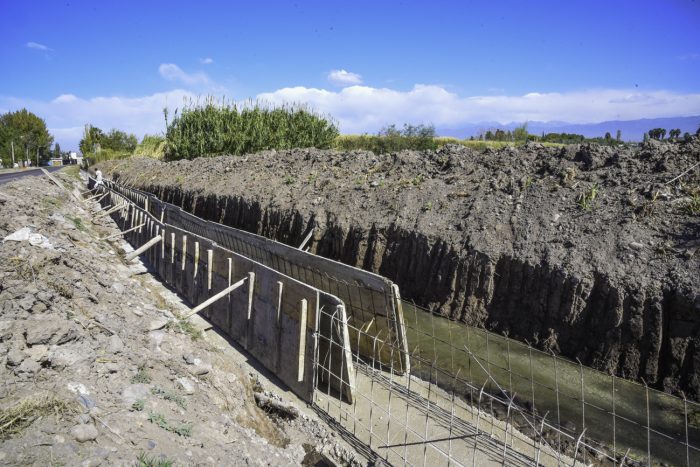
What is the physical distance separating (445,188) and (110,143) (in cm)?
6158

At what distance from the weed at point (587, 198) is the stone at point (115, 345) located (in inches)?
310

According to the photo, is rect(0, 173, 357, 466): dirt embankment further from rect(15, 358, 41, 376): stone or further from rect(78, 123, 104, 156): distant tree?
rect(78, 123, 104, 156): distant tree

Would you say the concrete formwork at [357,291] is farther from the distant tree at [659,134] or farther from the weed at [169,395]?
the distant tree at [659,134]

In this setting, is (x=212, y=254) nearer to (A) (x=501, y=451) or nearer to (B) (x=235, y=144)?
(A) (x=501, y=451)

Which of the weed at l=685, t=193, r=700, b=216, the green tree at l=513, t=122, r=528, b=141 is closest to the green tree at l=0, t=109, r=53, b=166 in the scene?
the green tree at l=513, t=122, r=528, b=141

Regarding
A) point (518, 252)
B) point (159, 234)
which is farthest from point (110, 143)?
point (518, 252)

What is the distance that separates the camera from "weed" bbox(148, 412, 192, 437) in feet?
12.5

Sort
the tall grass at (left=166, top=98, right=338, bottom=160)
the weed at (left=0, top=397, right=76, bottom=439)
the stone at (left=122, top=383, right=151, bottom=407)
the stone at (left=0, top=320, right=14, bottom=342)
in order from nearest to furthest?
the weed at (left=0, top=397, right=76, bottom=439) → the stone at (left=122, top=383, right=151, bottom=407) → the stone at (left=0, top=320, right=14, bottom=342) → the tall grass at (left=166, top=98, right=338, bottom=160)

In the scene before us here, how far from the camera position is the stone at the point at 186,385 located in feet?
14.9

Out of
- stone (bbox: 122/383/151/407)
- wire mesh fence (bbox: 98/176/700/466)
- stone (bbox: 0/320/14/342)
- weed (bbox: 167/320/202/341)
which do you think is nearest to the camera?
stone (bbox: 122/383/151/407)

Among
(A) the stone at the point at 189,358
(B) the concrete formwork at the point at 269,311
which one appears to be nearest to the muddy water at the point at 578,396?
(B) the concrete formwork at the point at 269,311

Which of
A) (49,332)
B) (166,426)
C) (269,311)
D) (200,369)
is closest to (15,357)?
(49,332)

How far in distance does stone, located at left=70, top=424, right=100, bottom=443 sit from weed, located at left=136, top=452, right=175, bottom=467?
1.23 ft

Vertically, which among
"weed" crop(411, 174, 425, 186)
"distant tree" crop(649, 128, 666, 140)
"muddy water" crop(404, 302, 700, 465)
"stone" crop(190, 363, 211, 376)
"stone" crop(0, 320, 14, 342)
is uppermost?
"distant tree" crop(649, 128, 666, 140)
